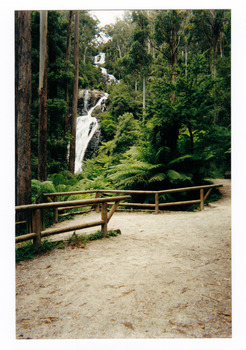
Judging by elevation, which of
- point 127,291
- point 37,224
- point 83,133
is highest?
point 83,133

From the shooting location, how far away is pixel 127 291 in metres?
2.12

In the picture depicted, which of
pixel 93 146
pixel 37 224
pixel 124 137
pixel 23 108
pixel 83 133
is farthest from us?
pixel 83 133

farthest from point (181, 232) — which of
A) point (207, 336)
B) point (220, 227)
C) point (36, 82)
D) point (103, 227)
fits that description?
point (36, 82)

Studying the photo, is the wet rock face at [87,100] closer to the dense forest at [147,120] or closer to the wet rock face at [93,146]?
the wet rock face at [93,146]

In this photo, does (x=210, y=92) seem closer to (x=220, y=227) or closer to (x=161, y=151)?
(x=161, y=151)

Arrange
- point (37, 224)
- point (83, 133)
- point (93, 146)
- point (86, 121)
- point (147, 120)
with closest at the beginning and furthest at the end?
point (37, 224) → point (147, 120) → point (93, 146) → point (83, 133) → point (86, 121)

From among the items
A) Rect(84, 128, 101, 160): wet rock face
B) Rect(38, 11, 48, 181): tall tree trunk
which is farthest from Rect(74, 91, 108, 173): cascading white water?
Rect(38, 11, 48, 181): tall tree trunk

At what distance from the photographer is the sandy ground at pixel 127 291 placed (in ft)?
5.57

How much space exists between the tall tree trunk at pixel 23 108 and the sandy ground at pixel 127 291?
159 cm

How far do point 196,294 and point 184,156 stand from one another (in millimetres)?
5154

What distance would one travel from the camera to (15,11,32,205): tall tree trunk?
3.95 m

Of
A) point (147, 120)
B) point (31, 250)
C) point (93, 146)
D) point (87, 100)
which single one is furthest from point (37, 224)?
point (87, 100)

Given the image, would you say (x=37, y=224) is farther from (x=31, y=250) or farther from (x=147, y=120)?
(x=147, y=120)

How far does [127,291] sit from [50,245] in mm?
1468
